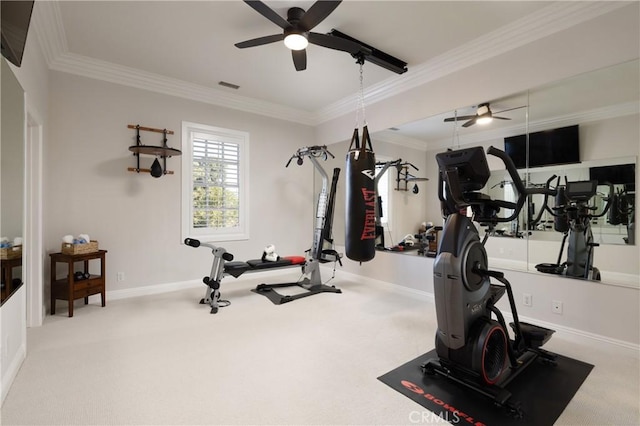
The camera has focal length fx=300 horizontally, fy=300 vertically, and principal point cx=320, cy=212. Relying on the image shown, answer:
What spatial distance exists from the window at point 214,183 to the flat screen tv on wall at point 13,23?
2.76 meters

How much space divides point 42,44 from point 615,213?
Result: 558 cm

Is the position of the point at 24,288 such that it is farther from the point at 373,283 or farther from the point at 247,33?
the point at 373,283

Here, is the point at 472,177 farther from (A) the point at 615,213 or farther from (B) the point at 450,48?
(B) the point at 450,48

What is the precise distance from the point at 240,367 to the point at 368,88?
384 centimetres

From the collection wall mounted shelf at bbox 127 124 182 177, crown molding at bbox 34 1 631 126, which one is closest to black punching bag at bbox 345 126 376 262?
crown molding at bbox 34 1 631 126

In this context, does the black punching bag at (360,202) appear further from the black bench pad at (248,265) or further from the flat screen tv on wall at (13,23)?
the flat screen tv on wall at (13,23)

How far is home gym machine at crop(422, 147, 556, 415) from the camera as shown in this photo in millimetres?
1853

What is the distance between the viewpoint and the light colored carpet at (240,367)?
5.58ft

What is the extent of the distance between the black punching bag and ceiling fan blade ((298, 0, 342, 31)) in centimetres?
101

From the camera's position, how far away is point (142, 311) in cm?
338

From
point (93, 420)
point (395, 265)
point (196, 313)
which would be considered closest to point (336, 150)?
point (395, 265)

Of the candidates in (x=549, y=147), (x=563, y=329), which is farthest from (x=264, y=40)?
(x=563, y=329)

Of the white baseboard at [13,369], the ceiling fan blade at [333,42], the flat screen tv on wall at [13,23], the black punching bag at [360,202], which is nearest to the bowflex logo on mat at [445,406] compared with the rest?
the black punching bag at [360,202]

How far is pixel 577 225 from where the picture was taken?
2709mm
